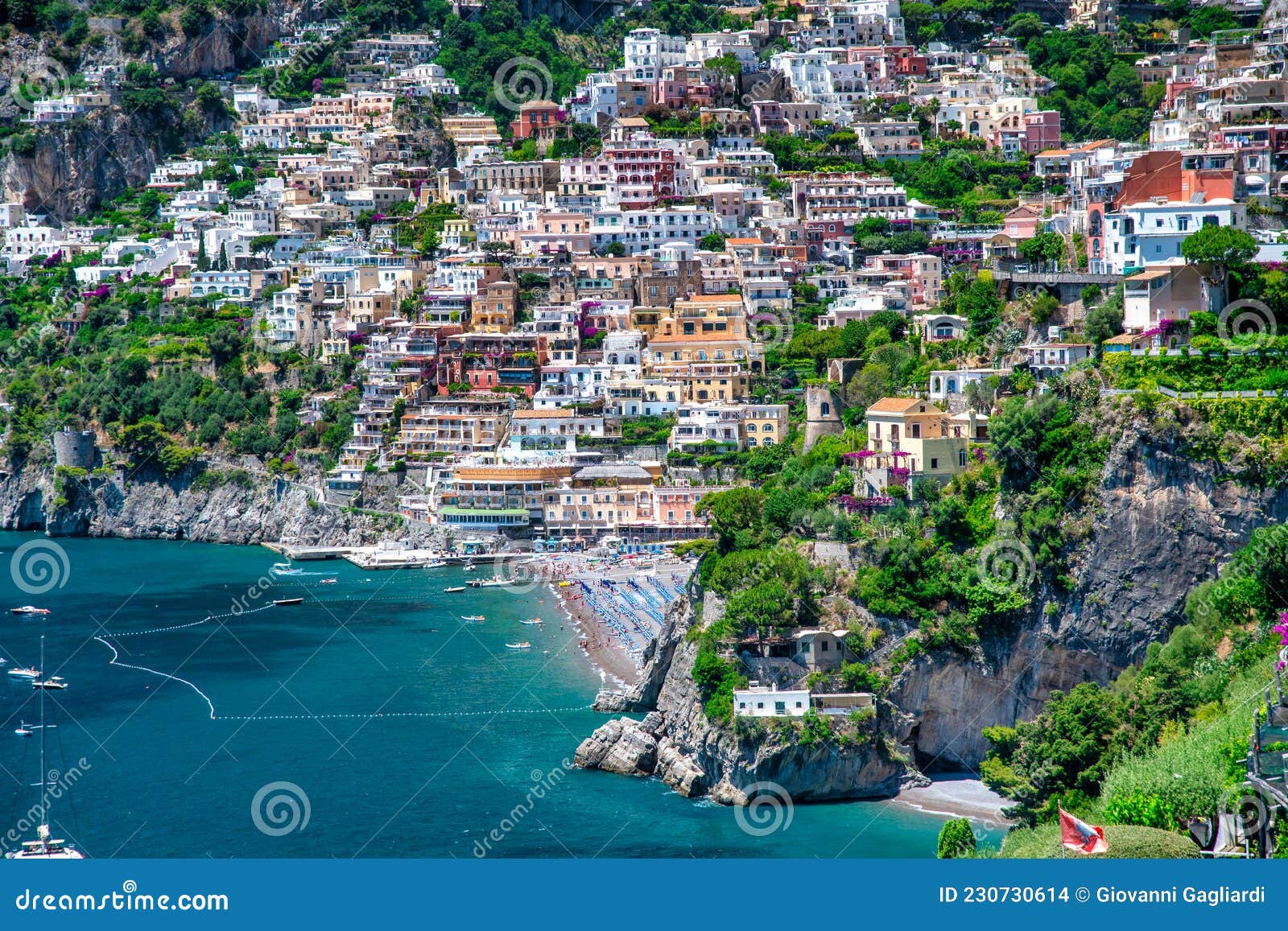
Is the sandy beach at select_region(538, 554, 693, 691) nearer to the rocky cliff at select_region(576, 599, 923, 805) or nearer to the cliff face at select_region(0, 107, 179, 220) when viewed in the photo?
the rocky cliff at select_region(576, 599, 923, 805)

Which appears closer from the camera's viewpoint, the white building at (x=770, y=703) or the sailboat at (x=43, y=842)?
the sailboat at (x=43, y=842)

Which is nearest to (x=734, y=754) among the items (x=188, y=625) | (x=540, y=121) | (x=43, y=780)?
(x=43, y=780)

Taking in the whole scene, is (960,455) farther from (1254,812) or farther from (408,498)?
(408,498)

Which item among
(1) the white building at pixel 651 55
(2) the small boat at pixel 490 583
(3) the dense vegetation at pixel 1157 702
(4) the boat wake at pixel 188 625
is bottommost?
(2) the small boat at pixel 490 583

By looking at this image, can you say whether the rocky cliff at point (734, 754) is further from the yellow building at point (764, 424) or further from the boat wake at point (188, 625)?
the yellow building at point (764, 424)

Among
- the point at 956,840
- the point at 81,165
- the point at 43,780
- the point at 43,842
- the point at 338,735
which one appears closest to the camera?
the point at 956,840

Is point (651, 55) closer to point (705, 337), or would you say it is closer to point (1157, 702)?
point (705, 337)

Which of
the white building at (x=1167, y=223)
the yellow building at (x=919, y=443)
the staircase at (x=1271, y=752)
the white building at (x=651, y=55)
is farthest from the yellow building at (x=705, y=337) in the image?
the staircase at (x=1271, y=752)

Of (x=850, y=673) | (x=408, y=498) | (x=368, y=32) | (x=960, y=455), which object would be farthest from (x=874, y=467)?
(x=368, y=32)
